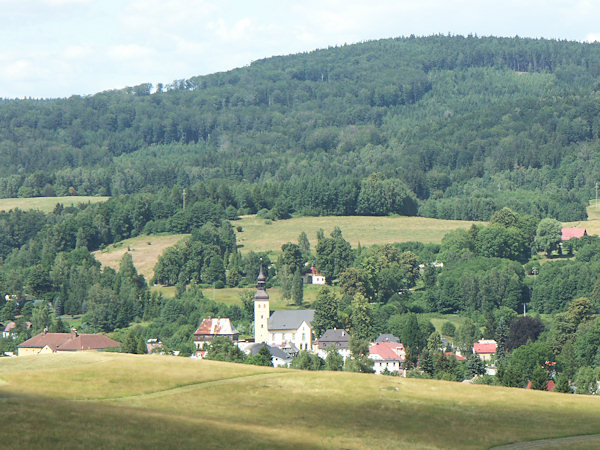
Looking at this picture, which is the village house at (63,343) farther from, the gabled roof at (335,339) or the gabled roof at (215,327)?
the gabled roof at (335,339)

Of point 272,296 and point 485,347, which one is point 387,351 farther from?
point 272,296

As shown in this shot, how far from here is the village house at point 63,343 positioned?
14850 cm

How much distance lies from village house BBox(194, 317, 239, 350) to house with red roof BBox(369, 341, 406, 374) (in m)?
23.1

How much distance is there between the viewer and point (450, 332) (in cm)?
16700

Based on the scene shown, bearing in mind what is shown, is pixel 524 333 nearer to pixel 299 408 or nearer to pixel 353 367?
pixel 353 367

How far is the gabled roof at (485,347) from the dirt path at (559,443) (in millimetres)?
91923

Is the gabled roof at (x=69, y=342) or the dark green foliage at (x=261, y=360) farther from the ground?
the dark green foliage at (x=261, y=360)

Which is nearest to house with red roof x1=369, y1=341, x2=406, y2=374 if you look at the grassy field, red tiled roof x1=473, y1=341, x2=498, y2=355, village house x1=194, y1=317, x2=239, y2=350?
red tiled roof x1=473, y1=341, x2=498, y2=355

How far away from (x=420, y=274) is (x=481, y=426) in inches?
5180

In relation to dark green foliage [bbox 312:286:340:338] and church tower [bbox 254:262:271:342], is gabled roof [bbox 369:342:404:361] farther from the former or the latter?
church tower [bbox 254:262:271:342]

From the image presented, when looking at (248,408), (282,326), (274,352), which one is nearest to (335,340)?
(282,326)

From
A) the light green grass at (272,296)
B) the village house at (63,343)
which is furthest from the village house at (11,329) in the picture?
the light green grass at (272,296)

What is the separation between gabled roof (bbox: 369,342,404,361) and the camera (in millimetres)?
148750

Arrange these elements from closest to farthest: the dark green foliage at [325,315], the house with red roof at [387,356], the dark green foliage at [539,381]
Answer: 1. the dark green foliage at [539,381]
2. the house with red roof at [387,356]
3. the dark green foliage at [325,315]
